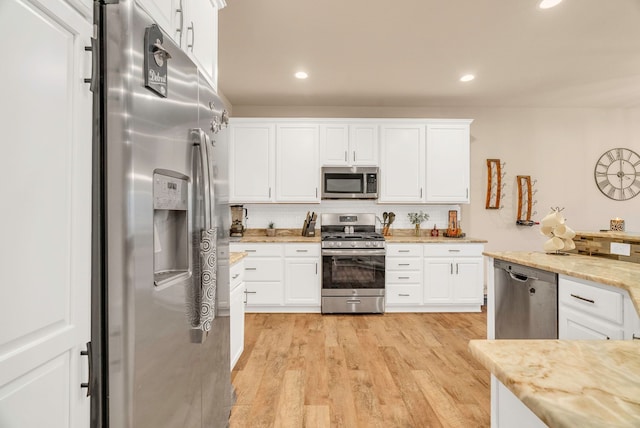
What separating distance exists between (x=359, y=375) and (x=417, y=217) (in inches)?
106

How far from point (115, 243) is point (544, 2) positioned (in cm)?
311

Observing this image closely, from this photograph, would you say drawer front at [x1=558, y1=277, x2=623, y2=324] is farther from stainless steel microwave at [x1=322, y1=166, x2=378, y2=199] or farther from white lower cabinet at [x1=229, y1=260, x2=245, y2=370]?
stainless steel microwave at [x1=322, y1=166, x2=378, y2=199]

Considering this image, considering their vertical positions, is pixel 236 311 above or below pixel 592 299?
below

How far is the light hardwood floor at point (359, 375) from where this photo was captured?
203 cm

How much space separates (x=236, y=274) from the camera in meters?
2.44

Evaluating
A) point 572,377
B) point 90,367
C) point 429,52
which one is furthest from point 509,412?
point 429,52

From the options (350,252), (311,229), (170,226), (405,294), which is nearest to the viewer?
(170,226)

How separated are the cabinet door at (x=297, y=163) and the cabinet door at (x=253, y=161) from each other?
0.36 ft

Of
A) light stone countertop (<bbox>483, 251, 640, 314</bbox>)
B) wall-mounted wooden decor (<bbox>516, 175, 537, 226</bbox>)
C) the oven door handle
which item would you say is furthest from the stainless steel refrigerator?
wall-mounted wooden decor (<bbox>516, 175, 537, 226</bbox>)

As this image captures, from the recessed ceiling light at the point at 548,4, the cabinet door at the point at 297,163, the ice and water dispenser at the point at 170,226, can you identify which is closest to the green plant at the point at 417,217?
the cabinet door at the point at 297,163

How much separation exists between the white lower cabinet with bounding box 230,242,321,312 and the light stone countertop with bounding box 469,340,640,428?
10.8ft

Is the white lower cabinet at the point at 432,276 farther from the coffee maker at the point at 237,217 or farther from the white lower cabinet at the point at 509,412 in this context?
the white lower cabinet at the point at 509,412

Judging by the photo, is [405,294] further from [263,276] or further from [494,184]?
[494,184]

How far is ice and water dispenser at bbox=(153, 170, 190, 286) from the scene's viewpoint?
1.06 metres
